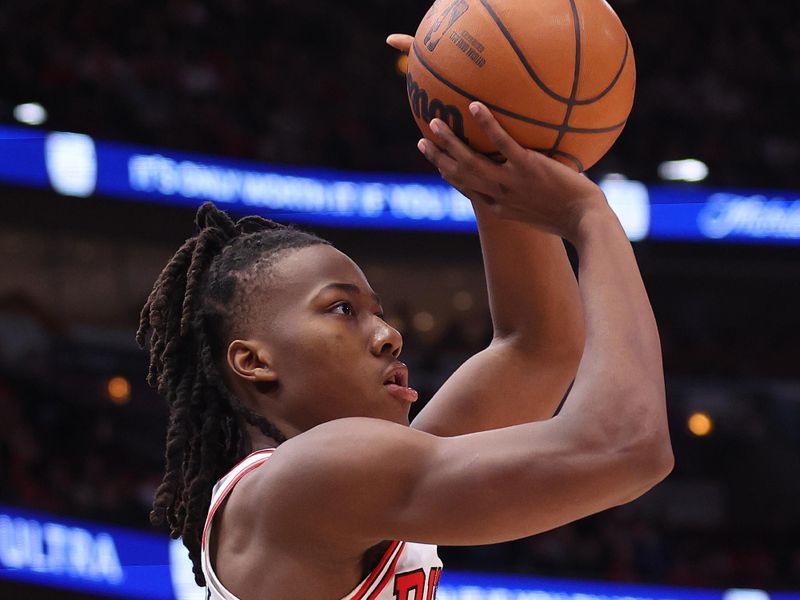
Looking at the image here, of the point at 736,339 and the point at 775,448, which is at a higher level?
the point at 736,339

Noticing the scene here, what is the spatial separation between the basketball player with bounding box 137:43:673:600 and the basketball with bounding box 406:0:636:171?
66mm

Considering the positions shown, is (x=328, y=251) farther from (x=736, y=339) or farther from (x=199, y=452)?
(x=736, y=339)

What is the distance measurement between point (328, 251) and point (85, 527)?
257 inches

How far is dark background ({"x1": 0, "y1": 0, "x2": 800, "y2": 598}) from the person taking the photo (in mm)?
9352

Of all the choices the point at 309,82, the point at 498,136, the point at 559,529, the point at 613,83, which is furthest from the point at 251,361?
the point at 309,82

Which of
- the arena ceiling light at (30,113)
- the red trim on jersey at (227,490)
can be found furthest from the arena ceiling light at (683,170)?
the red trim on jersey at (227,490)

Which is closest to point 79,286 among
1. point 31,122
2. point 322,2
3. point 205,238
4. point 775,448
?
point 31,122

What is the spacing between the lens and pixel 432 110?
1.75m

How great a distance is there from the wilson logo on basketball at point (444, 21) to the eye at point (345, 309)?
0.42m

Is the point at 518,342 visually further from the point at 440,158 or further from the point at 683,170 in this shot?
the point at 683,170

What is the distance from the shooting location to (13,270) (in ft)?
38.0

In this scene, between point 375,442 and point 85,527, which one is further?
point 85,527

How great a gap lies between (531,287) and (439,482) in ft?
2.05

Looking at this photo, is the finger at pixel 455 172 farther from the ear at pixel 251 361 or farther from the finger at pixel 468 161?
the ear at pixel 251 361
